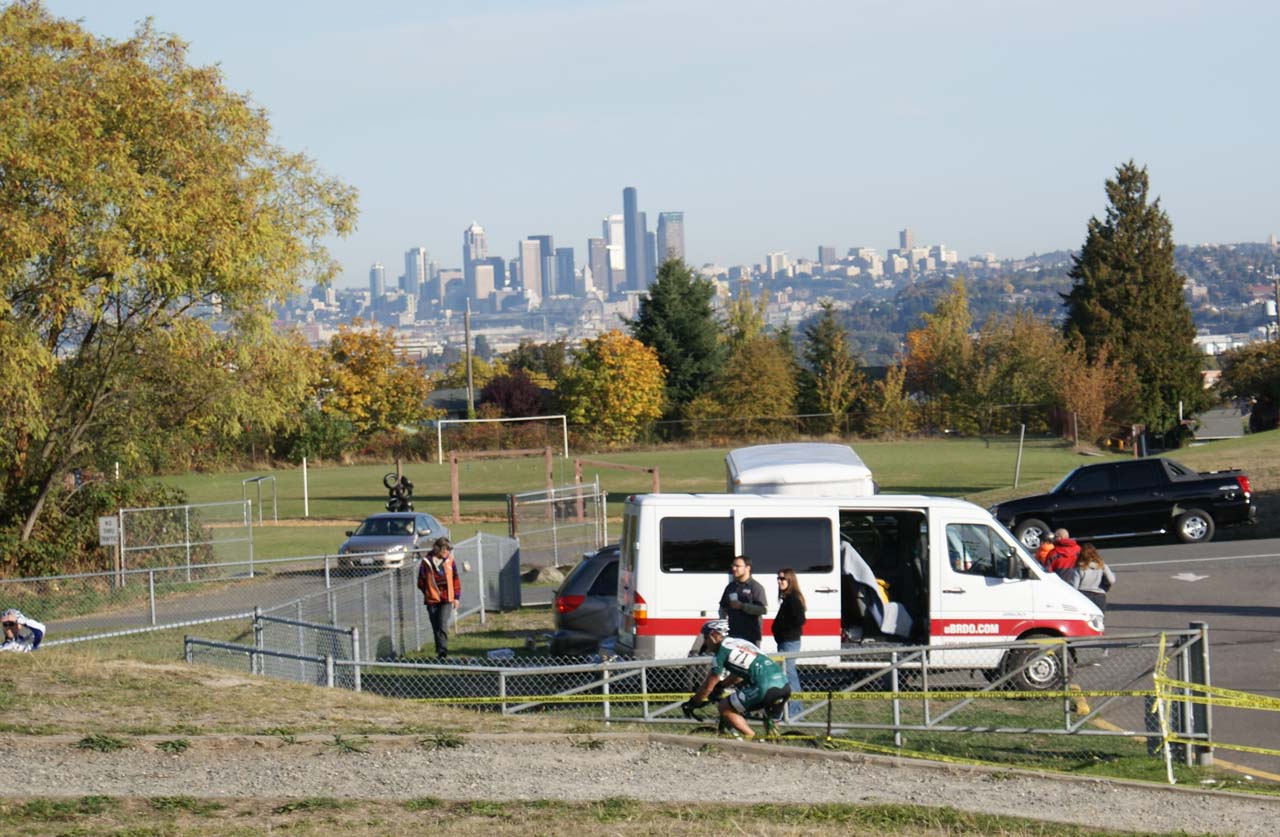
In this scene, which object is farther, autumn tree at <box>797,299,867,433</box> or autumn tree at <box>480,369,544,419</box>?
autumn tree at <box>480,369,544,419</box>

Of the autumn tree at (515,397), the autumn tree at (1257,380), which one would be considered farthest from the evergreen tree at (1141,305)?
the autumn tree at (515,397)

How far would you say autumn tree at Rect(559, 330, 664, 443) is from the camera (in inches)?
2854

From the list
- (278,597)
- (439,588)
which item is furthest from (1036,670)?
(278,597)

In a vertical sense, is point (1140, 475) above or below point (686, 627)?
above

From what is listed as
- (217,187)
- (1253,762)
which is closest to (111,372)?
(217,187)

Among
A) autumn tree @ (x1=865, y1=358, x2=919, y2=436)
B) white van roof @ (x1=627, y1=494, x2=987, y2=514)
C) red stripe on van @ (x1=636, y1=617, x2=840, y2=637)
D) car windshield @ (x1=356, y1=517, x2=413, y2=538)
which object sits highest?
autumn tree @ (x1=865, y1=358, x2=919, y2=436)

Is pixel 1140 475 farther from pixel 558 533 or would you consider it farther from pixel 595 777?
pixel 595 777

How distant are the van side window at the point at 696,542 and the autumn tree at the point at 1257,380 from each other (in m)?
57.1

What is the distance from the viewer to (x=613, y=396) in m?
72.2

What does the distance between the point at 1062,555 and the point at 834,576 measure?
497 cm

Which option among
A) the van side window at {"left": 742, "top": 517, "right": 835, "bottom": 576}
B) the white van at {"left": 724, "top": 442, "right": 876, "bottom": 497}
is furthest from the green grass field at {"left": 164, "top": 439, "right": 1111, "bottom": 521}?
the van side window at {"left": 742, "top": 517, "right": 835, "bottom": 576}

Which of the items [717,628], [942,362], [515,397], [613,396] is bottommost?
[717,628]

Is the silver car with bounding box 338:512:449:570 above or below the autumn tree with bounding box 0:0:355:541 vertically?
below

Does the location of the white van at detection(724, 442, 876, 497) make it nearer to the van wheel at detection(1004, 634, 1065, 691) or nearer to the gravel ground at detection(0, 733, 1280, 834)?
the van wheel at detection(1004, 634, 1065, 691)
